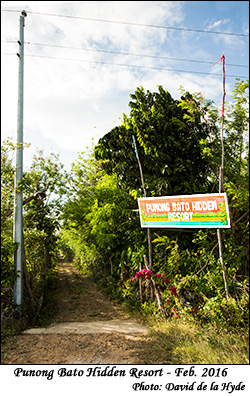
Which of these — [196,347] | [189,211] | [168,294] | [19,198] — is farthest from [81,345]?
[19,198]

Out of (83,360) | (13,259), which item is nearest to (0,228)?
(13,259)

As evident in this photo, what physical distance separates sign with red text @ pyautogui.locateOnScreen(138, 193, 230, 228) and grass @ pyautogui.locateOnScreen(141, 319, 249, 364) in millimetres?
1472

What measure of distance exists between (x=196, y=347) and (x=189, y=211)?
1.73 metres

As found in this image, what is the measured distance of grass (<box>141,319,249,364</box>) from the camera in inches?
117

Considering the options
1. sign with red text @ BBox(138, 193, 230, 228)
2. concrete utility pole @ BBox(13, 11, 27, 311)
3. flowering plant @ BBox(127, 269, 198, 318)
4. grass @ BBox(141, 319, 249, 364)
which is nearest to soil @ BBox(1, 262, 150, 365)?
grass @ BBox(141, 319, 249, 364)

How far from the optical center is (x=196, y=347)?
323 centimetres

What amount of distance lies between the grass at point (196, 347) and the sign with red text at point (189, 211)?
1.47 meters

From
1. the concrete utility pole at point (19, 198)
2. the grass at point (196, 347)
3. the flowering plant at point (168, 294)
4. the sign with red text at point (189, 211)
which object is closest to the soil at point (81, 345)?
the grass at point (196, 347)

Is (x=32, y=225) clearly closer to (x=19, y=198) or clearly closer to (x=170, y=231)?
(x=19, y=198)

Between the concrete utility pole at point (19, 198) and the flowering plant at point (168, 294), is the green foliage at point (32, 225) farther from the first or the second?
the flowering plant at point (168, 294)

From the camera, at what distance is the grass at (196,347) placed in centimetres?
297

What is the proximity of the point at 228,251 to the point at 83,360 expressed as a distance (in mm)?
3010

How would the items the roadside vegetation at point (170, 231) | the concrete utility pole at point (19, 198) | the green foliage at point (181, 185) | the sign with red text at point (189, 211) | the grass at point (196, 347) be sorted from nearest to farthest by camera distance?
1. the grass at point (196, 347)
2. the sign with red text at point (189, 211)
3. the roadside vegetation at point (170, 231)
4. the green foliage at point (181, 185)
5. the concrete utility pole at point (19, 198)

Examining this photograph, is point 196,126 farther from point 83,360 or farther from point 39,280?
point 39,280
